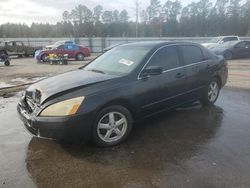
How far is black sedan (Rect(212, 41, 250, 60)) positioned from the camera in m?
21.0

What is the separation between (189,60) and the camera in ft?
19.2

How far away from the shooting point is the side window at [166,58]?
509 centimetres

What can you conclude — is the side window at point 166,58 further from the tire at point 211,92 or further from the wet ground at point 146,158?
the tire at point 211,92

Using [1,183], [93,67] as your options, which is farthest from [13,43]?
[1,183]

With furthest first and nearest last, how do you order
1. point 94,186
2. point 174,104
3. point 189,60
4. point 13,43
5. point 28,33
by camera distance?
point 28,33, point 13,43, point 189,60, point 174,104, point 94,186

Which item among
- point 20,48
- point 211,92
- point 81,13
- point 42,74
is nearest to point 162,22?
point 81,13

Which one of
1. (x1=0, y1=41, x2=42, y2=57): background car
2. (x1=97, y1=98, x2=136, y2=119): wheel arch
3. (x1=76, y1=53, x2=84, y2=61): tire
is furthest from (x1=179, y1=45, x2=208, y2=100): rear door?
(x1=0, y1=41, x2=42, y2=57): background car

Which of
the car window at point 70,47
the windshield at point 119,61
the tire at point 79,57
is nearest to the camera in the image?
the windshield at point 119,61

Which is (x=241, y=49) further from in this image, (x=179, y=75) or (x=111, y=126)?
(x=111, y=126)

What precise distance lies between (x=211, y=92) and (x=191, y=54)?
47.1 inches

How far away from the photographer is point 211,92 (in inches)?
262

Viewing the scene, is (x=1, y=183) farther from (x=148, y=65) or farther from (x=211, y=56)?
(x=211, y=56)

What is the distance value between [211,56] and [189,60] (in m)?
1.04

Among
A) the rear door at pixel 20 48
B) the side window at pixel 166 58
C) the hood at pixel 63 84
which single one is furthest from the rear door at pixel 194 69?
the rear door at pixel 20 48
